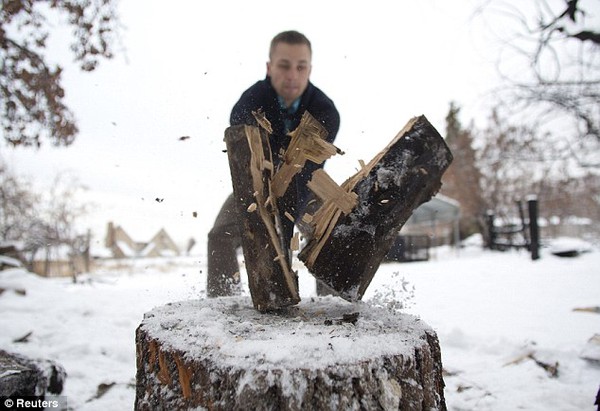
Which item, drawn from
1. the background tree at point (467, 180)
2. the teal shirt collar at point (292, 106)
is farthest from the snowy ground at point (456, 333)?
the background tree at point (467, 180)

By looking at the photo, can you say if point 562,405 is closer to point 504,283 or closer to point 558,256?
point 504,283

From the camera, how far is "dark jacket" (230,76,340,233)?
1.69m

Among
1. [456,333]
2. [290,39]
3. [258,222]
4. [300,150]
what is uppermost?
[290,39]

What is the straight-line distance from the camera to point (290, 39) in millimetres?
1913

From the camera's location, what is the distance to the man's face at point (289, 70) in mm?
1888

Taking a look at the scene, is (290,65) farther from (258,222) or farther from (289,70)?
(258,222)

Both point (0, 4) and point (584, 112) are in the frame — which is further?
point (584, 112)

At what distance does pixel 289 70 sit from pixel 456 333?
205 centimetres

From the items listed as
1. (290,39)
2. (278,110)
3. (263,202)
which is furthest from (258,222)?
(290,39)

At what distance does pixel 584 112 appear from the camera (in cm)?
508

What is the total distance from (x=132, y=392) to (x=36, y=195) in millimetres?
21161

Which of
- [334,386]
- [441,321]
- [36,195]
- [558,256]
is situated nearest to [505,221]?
[558,256]

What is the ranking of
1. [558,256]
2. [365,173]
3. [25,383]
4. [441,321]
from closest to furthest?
[365,173], [25,383], [441,321], [558,256]

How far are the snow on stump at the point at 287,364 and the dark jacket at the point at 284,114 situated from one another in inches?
25.2
